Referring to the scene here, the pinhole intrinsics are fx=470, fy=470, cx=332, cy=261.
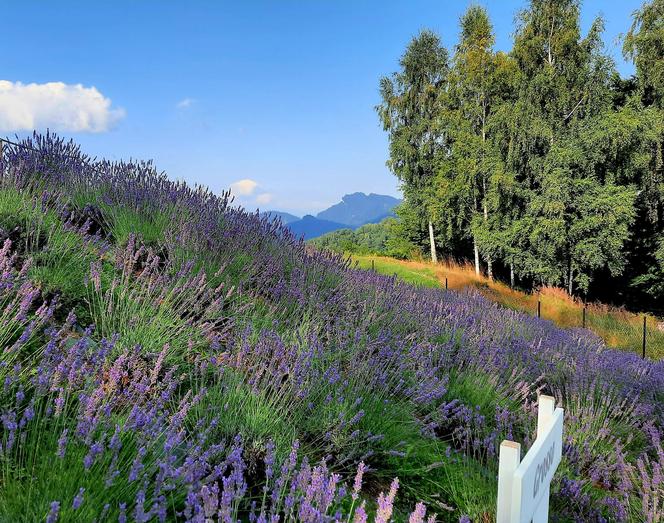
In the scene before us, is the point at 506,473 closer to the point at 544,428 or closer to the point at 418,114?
the point at 544,428

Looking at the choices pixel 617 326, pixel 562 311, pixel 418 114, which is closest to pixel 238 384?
pixel 617 326

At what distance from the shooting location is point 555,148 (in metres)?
17.5

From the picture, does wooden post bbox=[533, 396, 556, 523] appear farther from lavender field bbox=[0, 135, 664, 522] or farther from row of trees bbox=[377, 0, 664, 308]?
row of trees bbox=[377, 0, 664, 308]

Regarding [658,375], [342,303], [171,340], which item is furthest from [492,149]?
[171,340]

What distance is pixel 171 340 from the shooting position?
2281 mm

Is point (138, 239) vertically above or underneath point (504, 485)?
above

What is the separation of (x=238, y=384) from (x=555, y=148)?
730 inches

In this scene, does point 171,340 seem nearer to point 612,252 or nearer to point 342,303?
point 342,303

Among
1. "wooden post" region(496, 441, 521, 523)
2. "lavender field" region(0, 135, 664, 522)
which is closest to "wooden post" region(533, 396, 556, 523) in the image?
"wooden post" region(496, 441, 521, 523)

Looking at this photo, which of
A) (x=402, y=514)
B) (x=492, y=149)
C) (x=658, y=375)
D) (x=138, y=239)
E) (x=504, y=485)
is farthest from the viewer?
(x=492, y=149)

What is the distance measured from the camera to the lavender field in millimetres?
1213

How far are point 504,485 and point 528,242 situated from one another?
19908mm

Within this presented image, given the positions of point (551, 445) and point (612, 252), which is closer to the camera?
point (551, 445)

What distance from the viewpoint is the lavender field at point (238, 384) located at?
1.21m
